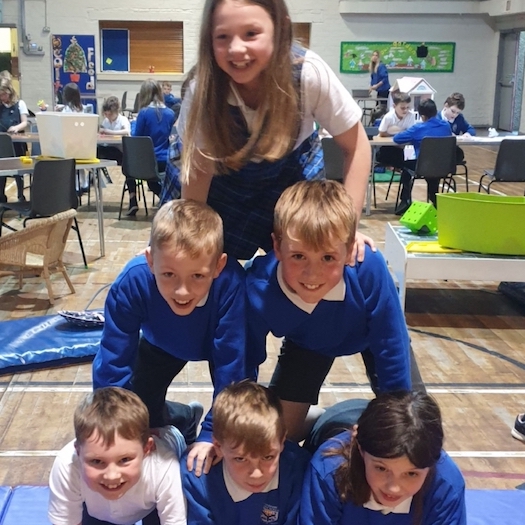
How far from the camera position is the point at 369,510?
1.86m

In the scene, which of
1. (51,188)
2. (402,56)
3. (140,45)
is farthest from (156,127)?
(402,56)

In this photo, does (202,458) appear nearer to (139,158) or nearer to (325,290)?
(325,290)

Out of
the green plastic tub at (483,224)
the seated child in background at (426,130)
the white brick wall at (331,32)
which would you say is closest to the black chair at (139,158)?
the seated child in background at (426,130)

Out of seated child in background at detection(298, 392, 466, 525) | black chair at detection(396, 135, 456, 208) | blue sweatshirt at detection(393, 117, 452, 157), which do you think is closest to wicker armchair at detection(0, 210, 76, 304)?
seated child in background at detection(298, 392, 466, 525)

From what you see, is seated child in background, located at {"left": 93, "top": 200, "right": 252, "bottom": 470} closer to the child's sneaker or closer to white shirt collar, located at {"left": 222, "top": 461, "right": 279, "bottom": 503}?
white shirt collar, located at {"left": 222, "top": 461, "right": 279, "bottom": 503}

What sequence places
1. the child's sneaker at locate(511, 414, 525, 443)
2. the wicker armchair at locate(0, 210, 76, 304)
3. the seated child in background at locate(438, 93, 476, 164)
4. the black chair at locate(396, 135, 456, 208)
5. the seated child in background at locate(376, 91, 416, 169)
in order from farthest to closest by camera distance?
1. the seated child in background at locate(438, 93, 476, 164)
2. the seated child in background at locate(376, 91, 416, 169)
3. the black chair at locate(396, 135, 456, 208)
4. the wicker armchair at locate(0, 210, 76, 304)
5. the child's sneaker at locate(511, 414, 525, 443)

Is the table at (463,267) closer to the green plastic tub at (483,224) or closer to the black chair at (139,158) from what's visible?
the green plastic tub at (483,224)

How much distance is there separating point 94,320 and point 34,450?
1191 mm

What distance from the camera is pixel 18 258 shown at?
4.42 m

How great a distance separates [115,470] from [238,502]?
0.36 m

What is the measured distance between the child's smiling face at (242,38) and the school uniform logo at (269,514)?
1.15 meters

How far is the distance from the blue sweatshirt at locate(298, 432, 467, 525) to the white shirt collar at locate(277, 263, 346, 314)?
1.35ft

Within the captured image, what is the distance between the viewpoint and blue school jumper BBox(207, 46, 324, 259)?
2020 millimetres

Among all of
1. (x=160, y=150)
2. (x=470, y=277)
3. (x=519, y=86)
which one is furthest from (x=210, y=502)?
(x=519, y=86)
